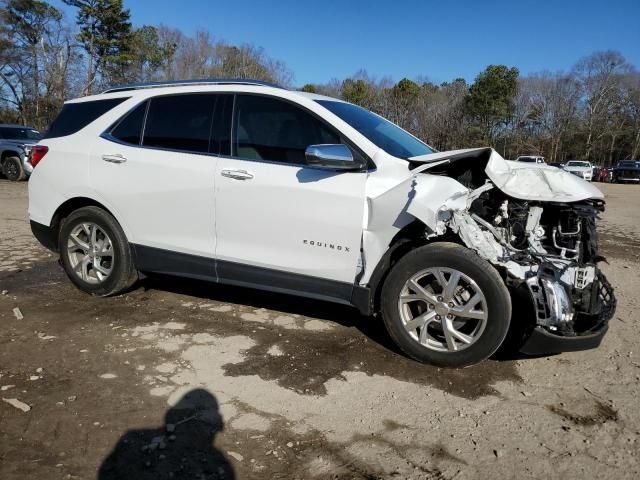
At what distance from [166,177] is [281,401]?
2085 mm

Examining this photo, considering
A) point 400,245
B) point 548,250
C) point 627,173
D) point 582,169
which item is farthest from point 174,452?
point 627,173

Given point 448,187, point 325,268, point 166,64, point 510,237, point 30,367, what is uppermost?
point 166,64

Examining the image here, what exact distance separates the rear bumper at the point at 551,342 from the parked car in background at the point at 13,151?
16.9 m

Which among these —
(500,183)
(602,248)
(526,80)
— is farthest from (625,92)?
(500,183)

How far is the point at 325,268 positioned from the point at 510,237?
1287 millimetres

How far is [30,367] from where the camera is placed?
10.7 ft

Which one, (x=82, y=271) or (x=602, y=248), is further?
(x=602, y=248)

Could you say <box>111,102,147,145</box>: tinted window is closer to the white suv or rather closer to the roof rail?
the white suv

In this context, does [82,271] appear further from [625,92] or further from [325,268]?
[625,92]

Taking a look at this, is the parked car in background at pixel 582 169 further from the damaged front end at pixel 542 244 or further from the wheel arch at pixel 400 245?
the wheel arch at pixel 400 245

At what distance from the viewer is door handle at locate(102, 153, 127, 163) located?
4195 millimetres

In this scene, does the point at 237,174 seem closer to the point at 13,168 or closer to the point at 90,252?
the point at 90,252

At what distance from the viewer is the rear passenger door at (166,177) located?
3.90m

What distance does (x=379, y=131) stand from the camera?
13.0 ft
